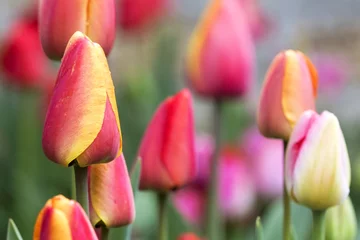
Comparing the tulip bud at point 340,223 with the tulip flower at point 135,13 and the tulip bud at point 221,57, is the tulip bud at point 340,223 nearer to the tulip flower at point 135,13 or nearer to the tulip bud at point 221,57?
the tulip bud at point 221,57

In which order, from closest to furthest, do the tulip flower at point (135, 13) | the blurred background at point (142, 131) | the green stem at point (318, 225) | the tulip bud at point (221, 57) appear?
the green stem at point (318, 225) → the tulip bud at point (221, 57) → the blurred background at point (142, 131) → the tulip flower at point (135, 13)

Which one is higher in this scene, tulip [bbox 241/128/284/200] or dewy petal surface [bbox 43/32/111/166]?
dewy petal surface [bbox 43/32/111/166]

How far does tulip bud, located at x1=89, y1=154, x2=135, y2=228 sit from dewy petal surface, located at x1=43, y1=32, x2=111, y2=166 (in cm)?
3

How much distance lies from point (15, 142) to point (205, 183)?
0.49 meters

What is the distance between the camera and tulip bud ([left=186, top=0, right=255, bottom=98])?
0.73 meters

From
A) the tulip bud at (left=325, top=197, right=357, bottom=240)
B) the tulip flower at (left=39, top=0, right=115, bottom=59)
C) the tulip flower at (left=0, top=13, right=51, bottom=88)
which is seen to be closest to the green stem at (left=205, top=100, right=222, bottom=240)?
the tulip bud at (left=325, top=197, right=357, bottom=240)

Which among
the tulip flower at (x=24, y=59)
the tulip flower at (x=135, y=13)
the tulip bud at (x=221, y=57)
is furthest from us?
the tulip flower at (x=135, y=13)

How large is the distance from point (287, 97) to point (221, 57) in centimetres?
21

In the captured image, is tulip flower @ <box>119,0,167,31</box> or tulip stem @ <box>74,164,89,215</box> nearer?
tulip stem @ <box>74,164,89,215</box>

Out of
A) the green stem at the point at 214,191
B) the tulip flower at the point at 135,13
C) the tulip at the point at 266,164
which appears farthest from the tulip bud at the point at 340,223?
the tulip flower at the point at 135,13

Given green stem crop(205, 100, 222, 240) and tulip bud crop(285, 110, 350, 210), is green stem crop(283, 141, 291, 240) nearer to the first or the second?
tulip bud crop(285, 110, 350, 210)

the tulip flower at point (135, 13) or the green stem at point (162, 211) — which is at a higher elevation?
the tulip flower at point (135, 13)

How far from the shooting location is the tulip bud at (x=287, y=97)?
526 millimetres

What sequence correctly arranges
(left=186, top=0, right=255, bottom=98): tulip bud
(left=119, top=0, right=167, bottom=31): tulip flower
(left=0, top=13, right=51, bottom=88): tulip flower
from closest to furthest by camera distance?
(left=186, top=0, right=255, bottom=98): tulip bud
(left=0, top=13, right=51, bottom=88): tulip flower
(left=119, top=0, right=167, bottom=31): tulip flower
